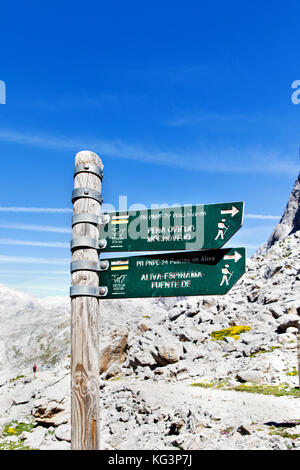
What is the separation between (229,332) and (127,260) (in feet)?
88.8

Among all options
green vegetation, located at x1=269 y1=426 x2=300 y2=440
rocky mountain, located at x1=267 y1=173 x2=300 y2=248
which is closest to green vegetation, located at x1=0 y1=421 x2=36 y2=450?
green vegetation, located at x1=269 y1=426 x2=300 y2=440

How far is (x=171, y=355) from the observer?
24297 mm

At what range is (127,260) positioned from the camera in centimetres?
527

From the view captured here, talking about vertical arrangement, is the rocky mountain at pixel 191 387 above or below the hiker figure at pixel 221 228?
below

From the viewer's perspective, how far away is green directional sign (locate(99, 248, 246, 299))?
4.89 m

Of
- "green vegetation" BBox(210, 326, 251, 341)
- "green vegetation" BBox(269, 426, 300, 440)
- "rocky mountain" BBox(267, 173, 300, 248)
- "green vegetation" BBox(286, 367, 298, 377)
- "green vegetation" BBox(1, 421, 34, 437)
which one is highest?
"rocky mountain" BBox(267, 173, 300, 248)

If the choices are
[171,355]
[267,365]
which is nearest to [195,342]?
[171,355]

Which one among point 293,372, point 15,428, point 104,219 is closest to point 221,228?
point 104,219

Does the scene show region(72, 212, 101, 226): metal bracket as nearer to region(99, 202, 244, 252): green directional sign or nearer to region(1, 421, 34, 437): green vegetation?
region(99, 202, 244, 252): green directional sign

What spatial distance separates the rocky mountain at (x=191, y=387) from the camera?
1245 centimetres

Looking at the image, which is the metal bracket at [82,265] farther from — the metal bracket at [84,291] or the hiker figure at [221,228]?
the hiker figure at [221,228]

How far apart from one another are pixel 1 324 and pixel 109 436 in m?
181

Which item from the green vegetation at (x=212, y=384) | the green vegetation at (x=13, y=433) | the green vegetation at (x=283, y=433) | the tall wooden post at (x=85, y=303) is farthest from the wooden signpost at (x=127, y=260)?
the green vegetation at (x=212, y=384)
